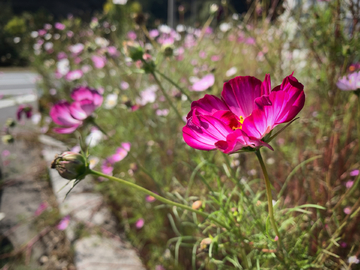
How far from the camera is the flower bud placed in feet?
1.12

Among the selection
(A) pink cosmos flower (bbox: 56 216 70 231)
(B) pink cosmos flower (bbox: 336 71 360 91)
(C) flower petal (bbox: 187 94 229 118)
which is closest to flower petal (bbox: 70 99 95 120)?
(C) flower petal (bbox: 187 94 229 118)

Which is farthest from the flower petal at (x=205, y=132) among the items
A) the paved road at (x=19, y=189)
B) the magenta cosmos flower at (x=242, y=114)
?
the paved road at (x=19, y=189)

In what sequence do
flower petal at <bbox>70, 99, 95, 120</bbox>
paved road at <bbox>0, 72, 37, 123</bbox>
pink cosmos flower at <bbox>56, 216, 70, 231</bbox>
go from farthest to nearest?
1. paved road at <bbox>0, 72, 37, 123</bbox>
2. pink cosmos flower at <bbox>56, 216, 70, 231</bbox>
3. flower petal at <bbox>70, 99, 95, 120</bbox>

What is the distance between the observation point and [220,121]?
27 centimetres

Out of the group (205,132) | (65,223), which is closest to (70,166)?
(205,132)

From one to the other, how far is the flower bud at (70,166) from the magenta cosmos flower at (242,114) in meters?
0.17

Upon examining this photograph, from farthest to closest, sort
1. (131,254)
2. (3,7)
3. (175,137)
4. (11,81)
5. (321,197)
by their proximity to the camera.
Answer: (3,7) < (11,81) < (175,137) < (131,254) < (321,197)

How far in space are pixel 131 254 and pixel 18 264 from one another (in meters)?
0.46

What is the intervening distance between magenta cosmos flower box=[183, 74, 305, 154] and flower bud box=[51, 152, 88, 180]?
0.55ft

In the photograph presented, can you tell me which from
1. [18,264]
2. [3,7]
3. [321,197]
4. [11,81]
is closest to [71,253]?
[18,264]

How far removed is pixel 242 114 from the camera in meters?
0.31

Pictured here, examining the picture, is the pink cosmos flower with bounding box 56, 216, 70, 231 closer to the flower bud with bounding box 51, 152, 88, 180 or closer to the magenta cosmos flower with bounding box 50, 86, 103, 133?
the magenta cosmos flower with bounding box 50, 86, 103, 133

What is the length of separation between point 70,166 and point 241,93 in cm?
24

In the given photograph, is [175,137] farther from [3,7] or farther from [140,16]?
[3,7]
